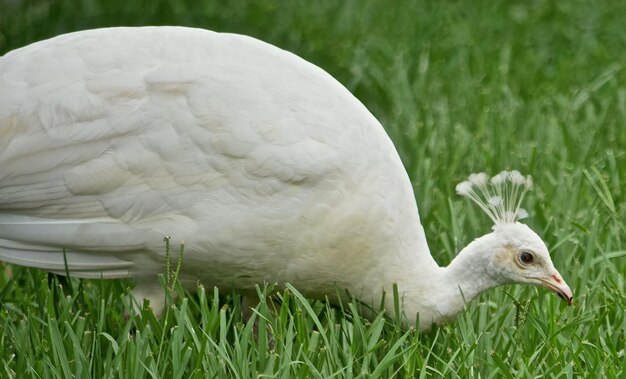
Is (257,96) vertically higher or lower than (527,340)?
higher

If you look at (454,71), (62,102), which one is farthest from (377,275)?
(454,71)

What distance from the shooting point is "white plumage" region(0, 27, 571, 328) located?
12.3 ft

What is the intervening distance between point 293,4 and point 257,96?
3.62m

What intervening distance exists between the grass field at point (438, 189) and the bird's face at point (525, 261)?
15cm

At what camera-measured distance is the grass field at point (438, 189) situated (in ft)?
11.8

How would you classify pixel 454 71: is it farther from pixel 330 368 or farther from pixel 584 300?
pixel 330 368

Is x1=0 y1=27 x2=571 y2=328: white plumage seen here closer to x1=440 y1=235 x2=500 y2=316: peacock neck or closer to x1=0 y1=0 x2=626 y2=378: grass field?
x1=440 y1=235 x2=500 y2=316: peacock neck

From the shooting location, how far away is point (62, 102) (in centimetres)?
387

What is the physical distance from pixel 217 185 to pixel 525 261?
924 millimetres

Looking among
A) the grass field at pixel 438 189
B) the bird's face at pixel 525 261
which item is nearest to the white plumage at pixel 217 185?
the bird's face at pixel 525 261

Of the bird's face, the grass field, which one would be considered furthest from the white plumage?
the grass field

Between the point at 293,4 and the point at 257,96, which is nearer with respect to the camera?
the point at 257,96

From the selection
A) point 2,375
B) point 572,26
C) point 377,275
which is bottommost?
point 2,375

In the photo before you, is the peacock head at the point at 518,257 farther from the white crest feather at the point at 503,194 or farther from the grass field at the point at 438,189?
the grass field at the point at 438,189
